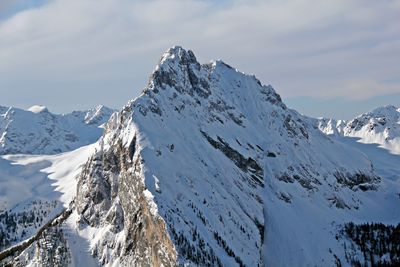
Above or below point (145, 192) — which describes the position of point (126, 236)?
below

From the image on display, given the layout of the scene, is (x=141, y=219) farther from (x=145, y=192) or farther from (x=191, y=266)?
(x=191, y=266)

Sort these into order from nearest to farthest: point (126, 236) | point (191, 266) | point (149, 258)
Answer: point (191, 266) → point (149, 258) → point (126, 236)

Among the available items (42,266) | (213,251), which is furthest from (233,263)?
(42,266)

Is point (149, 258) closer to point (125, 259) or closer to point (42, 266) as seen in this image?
point (125, 259)

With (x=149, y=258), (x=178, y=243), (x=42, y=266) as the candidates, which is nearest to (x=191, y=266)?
(x=178, y=243)

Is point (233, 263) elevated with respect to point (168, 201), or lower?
lower

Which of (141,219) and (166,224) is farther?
(141,219)

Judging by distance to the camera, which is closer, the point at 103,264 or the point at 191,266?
the point at 191,266

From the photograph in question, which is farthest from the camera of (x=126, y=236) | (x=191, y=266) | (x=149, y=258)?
(x=126, y=236)

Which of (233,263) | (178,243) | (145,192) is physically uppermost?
(145,192)
